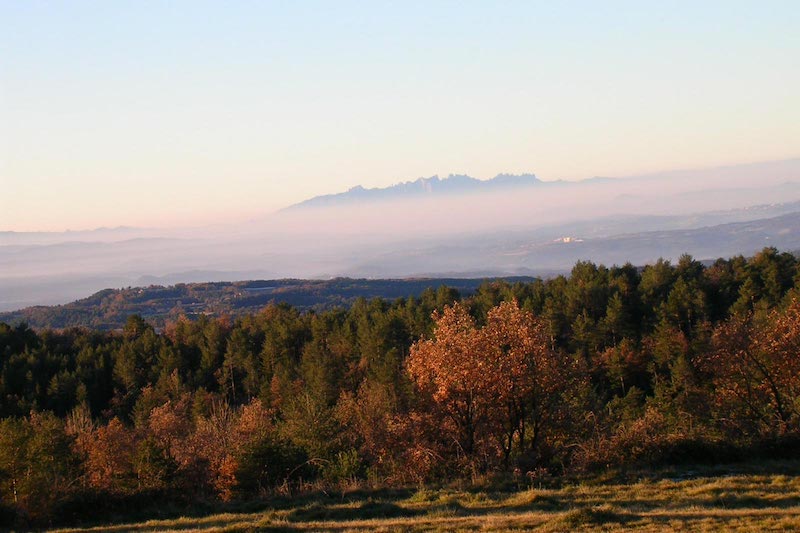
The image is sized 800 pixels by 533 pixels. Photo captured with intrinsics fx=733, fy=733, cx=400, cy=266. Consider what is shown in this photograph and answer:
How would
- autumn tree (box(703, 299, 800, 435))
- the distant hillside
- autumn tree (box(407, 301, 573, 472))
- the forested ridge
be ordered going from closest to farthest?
the forested ridge
autumn tree (box(407, 301, 573, 472))
autumn tree (box(703, 299, 800, 435))
the distant hillside

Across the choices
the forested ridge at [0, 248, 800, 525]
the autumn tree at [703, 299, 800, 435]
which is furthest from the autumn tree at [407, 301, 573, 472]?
the autumn tree at [703, 299, 800, 435]

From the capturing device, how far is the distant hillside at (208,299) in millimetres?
90250

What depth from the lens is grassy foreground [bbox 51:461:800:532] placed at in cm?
1086

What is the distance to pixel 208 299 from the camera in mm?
106562

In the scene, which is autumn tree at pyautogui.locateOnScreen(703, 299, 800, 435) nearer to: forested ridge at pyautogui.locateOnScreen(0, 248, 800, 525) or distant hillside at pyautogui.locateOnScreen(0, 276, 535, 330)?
forested ridge at pyautogui.locateOnScreen(0, 248, 800, 525)

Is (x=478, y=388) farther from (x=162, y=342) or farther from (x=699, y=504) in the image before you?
(x=162, y=342)

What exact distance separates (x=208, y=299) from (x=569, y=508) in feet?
325

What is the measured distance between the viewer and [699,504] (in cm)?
1208

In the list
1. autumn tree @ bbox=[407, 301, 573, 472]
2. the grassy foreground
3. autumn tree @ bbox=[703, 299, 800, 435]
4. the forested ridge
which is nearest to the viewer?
the grassy foreground

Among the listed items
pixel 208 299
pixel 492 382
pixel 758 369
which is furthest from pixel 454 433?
pixel 208 299

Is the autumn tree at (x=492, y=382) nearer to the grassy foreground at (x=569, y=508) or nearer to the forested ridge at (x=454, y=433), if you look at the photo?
the forested ridge at (x=454, y=433)

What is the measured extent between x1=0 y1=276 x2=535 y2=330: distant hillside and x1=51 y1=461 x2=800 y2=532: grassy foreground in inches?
2752

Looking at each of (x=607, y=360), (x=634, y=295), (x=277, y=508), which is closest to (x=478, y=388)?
(x=277, y=508)

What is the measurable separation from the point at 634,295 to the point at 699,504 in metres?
43.6
